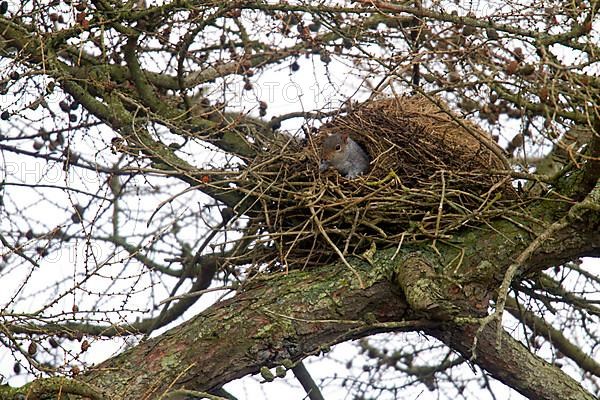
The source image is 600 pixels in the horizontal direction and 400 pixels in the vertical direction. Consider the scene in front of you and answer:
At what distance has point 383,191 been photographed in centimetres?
434

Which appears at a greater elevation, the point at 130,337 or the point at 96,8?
the point at 96,8

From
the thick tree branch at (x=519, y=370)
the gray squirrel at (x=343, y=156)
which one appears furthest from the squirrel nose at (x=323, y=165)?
the thick tree branch at (x=519, y=370)

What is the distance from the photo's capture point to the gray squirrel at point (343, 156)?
4.64 meters

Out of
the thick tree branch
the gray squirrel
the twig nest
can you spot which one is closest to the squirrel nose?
the gray squirrel

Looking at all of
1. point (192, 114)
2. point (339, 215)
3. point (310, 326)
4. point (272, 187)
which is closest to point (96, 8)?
point (192, 114)

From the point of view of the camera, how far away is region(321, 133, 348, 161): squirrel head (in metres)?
4.68

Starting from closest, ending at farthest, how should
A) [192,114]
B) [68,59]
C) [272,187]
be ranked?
[272,187] → [192,114] → [68,59]

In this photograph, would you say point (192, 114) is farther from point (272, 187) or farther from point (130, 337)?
point (130, 337)

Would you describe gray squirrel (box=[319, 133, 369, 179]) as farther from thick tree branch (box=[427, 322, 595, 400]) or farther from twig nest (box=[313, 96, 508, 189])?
thick tree branch (box=[427, 322, 595, 400])

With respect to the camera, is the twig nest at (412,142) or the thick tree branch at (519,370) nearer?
the thick tree branch at (519,370)

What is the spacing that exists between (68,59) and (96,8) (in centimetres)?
117

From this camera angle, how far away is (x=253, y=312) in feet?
13.6

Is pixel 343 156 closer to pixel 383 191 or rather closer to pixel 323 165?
pixel 323 165

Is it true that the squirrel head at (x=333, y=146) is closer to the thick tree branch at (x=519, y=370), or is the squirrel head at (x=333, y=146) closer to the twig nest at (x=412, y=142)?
the twig nest at (x=412, y=142)
